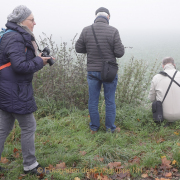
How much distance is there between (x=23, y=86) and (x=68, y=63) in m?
2.43

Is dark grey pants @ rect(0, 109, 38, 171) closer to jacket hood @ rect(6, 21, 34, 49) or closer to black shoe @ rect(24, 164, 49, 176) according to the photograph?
black shoe @ rect(24, 164, 49, 176)

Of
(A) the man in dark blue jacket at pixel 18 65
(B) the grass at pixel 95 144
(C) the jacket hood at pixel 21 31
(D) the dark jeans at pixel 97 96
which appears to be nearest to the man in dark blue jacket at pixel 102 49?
(D) the dark jeans at pixel 97 96

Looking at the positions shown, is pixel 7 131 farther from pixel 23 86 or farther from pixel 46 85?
pixel 46 85

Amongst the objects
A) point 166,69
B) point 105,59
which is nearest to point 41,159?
point 105,59

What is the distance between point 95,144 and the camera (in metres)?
3.32

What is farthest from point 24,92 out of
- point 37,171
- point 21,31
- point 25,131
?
point 37,171

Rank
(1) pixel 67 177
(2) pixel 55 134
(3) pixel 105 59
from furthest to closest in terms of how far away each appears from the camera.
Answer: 1. (2) pixel 55 134
2. (3) pixel 105 59
3. (1) pixel 67 177

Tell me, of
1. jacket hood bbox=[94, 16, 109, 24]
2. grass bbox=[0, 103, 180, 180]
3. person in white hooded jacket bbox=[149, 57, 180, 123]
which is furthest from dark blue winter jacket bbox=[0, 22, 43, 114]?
person in white hooded jacket bbox=[149, 57, 180, 123]

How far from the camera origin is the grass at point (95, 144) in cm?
276

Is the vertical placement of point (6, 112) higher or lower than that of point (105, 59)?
lower

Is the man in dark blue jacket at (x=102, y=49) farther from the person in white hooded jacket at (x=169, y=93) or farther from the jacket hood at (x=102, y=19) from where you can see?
the person in white hooded jacket at (x=169, y=93)

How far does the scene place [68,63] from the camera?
181 inches

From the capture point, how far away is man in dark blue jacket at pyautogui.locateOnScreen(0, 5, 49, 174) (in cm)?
212

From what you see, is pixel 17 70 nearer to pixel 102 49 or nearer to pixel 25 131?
pixel 25 131
